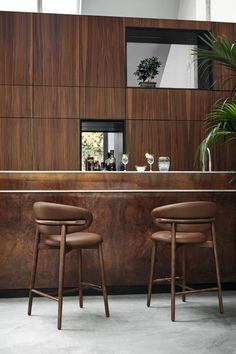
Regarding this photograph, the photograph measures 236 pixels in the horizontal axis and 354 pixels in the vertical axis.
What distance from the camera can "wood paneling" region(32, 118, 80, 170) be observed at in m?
5.27

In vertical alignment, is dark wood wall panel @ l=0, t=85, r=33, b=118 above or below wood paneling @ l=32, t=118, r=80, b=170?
above

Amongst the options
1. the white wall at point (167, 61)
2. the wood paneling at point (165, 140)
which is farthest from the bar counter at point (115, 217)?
the white wall at point (167, 61)

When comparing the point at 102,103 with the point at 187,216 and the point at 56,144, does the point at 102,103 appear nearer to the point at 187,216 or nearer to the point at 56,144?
the point at 56,144

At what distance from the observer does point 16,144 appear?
5.26 meters

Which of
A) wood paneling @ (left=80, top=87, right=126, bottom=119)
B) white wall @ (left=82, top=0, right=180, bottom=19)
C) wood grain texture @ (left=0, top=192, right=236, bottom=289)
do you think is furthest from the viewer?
white wall @ (left=82, top=0, right=180, bottom=19)

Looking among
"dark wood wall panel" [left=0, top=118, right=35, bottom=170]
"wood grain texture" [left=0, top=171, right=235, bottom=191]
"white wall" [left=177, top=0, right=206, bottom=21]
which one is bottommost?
"wood grain texture" [left=0, top=171, right=235, bottom=191]

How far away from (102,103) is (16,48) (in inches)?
46.1

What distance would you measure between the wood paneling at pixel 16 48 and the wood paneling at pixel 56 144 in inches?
22.0

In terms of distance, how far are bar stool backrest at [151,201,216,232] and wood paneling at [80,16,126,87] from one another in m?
2.55

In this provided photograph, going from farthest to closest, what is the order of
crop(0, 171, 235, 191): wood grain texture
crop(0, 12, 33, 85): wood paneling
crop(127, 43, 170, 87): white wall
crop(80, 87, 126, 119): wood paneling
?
crop(127, 43, 170, 87): white wall, crop(80, 87, 126, 119): wood paneling, crop(0, 12, 33, 85): wood paneling, crop(0, 171, 235, 191): wood grain texture

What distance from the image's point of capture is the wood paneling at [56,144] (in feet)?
17.3

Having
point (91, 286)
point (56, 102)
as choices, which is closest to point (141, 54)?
point (56, 102)

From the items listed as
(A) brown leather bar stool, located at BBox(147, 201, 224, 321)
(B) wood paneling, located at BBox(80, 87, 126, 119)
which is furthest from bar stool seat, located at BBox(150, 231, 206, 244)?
(B) wood paneling, located at BBox(80, 87, 126, 119)

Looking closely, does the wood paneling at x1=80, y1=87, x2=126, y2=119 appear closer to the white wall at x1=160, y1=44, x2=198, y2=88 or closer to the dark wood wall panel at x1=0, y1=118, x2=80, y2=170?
the dark wood wall panel at x1=0, y1=118, x2=80, y2=170
